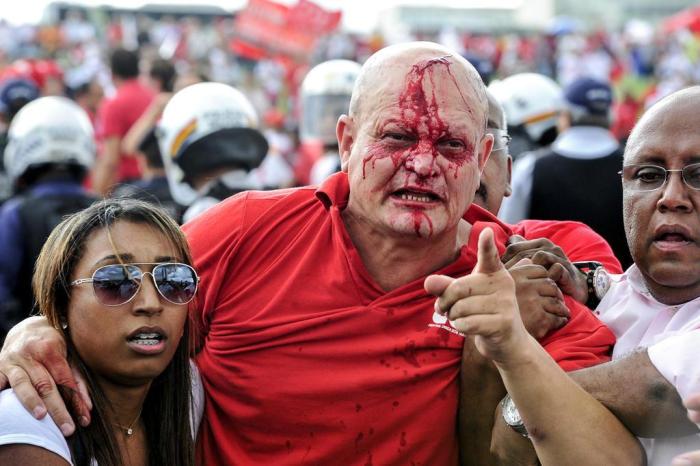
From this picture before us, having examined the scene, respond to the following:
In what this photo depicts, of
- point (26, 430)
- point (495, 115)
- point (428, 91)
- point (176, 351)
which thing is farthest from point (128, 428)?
point (495, 115)

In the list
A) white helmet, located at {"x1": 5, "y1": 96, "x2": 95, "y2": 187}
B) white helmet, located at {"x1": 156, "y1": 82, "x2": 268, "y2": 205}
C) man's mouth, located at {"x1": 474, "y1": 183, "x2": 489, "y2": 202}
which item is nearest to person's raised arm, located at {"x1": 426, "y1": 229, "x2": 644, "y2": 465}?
man's mouth, located at {"x1": 474, "y1": 183, "x2": 489, "y2": 202}

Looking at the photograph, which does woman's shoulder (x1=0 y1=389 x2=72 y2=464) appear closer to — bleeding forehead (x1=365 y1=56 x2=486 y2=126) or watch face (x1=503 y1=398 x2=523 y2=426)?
watch face (x1=503 y1=398 x2=523 y2=426)

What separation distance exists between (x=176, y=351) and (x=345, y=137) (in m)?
0.85

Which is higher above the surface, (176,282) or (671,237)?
(671,237)

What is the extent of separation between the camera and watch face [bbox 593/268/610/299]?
123 inches

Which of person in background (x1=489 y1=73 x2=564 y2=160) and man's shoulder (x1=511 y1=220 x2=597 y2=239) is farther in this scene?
person in background (x1=489 y1=73 x2=564 y2=160)

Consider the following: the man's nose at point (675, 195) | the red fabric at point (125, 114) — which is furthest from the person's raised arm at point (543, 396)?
the red fabric at point (125, 114)

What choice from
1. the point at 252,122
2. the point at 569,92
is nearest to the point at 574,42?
the point at 569,92

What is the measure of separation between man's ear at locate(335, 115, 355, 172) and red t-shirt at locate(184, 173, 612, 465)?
0.36 ft

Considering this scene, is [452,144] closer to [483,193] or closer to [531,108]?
[483,193]

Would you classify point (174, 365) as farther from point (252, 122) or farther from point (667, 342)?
point (252, 122)

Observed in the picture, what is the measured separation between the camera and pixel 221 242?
3238 mm

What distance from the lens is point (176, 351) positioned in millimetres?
3018

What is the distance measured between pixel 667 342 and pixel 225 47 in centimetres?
2252
